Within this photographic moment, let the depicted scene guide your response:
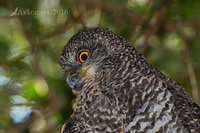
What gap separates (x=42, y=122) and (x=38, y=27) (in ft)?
4.11

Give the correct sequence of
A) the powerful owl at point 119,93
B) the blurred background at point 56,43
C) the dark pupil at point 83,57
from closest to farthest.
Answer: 1. the powerful owl at point 119,93
2. the dark pupil at point 83,57
3. the blurred background at point 56,43

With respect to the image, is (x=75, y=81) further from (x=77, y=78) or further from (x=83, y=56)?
(x=83, y=56)

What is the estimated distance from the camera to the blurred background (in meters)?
4.95

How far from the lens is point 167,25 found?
555cm

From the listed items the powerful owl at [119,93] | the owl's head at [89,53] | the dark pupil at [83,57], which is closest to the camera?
the powerful owl at [119,93]

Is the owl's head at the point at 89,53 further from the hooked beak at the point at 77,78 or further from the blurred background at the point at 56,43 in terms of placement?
the blurred background at the point at 56,43

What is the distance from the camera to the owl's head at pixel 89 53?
3410 mm

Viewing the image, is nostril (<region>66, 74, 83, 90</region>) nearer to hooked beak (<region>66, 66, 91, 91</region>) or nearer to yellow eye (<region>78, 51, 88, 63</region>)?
hooked beak (<region>66, 66, 91, 91</region>)

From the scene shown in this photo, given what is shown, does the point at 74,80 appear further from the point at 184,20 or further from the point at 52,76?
the point at 184,20

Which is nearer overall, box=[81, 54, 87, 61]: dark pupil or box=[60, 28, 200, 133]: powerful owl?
box=[60, 28, 200, 133]: powerful owl

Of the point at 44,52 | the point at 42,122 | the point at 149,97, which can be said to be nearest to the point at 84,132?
the point at 149,97

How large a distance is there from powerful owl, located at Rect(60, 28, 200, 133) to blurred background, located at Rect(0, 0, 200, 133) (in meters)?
1.28

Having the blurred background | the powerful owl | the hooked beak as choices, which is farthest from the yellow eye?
the blurred background

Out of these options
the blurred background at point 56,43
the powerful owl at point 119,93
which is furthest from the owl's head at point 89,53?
the blurred background at point 56,43
